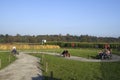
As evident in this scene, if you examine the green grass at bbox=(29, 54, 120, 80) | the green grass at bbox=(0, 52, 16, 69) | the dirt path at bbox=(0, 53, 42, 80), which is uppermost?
the green grass at bbox=(0, 52, 16, 69)

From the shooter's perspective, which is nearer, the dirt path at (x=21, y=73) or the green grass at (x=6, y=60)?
the dirt path at (x=21, y=73)

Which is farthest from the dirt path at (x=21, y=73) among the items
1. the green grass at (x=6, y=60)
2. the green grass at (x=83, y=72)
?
the green grass at (x=6, y=60)

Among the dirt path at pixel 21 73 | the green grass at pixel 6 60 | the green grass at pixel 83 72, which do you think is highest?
the green grass at pixel 6 60

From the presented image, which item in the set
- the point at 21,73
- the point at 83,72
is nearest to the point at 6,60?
the point at 21,73

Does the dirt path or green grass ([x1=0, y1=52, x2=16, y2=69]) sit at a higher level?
green grass ([x1=0, y1=52, x2=16, y2=69])

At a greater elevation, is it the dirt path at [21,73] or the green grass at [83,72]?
the dirt path at [21,73]

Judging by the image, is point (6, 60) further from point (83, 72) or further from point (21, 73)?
point (83, 72)

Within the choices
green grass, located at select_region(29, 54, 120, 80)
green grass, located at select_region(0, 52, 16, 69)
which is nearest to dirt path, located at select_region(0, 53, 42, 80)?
green grass, located at select_region(29, 54, 120, 80)

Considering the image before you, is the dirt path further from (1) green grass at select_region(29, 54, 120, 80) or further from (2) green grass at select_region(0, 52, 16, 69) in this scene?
(2) green grass at select_region(0, 52, 16, 69)

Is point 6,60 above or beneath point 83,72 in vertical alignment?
above

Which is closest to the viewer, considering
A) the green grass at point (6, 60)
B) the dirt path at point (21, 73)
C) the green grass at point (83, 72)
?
the dirt path at point (21, 73)

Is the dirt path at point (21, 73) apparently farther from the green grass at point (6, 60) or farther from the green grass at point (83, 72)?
the green grass at point (6, 60)

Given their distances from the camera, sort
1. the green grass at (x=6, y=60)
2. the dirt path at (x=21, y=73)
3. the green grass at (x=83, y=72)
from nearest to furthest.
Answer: the dirt path at (x=21, y=73) < the green grass at (x=83, y=72) < the green grass at (x=6, y=60)

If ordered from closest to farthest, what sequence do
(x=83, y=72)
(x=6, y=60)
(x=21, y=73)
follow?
(x=21, y=73), (x=83, y=72), (x=6, y=60)
